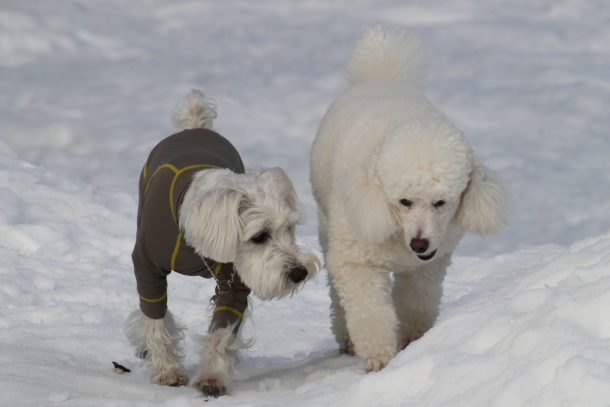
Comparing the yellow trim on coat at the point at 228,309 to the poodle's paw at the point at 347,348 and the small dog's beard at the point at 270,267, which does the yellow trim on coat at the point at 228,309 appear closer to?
the small dog's beard at the point at 270,267

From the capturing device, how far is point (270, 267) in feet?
14.4

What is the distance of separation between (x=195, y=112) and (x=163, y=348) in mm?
1581

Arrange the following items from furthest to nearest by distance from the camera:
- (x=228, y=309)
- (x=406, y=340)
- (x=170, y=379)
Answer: (x=406, y=340)
(x=170, y=379)
(x=228, y=309)

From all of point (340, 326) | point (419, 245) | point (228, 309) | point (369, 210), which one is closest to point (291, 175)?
point (340, 326)

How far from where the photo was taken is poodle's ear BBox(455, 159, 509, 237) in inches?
172

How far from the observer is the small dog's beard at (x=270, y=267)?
441 centimetres

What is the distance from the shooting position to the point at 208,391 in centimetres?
450

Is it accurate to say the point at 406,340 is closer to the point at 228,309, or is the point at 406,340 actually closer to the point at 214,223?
the point at 228,309

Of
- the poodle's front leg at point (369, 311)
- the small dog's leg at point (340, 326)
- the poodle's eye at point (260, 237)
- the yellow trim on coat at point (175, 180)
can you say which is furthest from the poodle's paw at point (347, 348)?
the yellow trim on coat at point (175, 180)

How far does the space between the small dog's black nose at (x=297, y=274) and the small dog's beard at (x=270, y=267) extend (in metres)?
0.01

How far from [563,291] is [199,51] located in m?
11.5

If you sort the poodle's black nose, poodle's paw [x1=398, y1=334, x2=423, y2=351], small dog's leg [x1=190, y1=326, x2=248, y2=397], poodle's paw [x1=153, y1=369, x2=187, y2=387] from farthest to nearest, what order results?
poodle's paw [x1=398, y1=334, x2=423, y2=351] → poodle's paw [x1=153, y1=369, x2=187, y2=387] → small dog's leg [x1=190, y1=326, x2=248, y2=397] → the poodle's black nose

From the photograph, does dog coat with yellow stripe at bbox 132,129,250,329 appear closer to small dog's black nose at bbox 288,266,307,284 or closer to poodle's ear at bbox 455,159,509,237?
small dog's black nose at bbox 288,266,307,284

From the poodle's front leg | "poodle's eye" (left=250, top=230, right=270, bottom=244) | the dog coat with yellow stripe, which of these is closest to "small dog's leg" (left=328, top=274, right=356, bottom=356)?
the poodle's front leg
